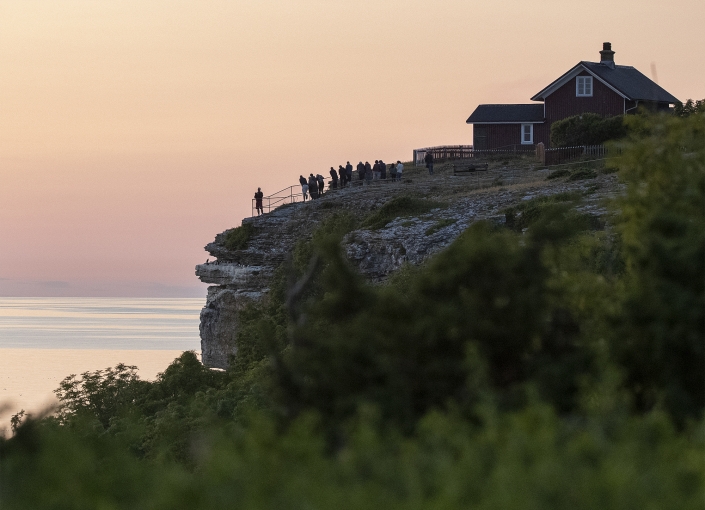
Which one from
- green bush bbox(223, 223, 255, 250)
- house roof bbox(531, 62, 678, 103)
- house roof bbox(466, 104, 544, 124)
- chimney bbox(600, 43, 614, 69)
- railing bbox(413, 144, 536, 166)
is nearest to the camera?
green bush bbox(223, 223, 255, 250)

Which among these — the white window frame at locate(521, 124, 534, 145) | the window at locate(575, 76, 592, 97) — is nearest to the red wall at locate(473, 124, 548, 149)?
the white window frame at locate(521, 124, 534, 145)

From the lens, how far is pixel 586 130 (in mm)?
65812

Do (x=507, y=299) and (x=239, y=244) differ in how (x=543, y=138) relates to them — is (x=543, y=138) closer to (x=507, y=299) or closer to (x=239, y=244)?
(x=239, y=244)

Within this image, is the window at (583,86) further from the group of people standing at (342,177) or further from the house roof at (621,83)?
the group of people standing at (342,177)

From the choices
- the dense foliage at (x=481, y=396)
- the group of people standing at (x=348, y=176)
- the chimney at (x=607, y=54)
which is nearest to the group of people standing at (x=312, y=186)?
the group of people standing at (x=348, y=176)

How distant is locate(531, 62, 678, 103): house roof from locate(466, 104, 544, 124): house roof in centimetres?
154

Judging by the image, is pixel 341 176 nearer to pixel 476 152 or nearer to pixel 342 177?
pixel 342 177

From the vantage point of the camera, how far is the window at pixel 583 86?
75.1 metres

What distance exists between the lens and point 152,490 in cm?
730

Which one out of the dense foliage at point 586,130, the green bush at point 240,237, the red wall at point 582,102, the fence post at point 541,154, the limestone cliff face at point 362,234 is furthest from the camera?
the red wall at point 582,102

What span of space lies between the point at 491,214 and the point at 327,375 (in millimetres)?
30097

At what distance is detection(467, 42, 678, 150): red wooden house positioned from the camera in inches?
2918

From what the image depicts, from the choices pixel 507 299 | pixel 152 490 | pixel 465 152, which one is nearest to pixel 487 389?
pixel 507 299

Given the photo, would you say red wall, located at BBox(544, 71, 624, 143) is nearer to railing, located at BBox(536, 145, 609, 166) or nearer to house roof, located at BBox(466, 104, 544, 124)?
house roof, located at BBox(466, 104, 544, 124)
